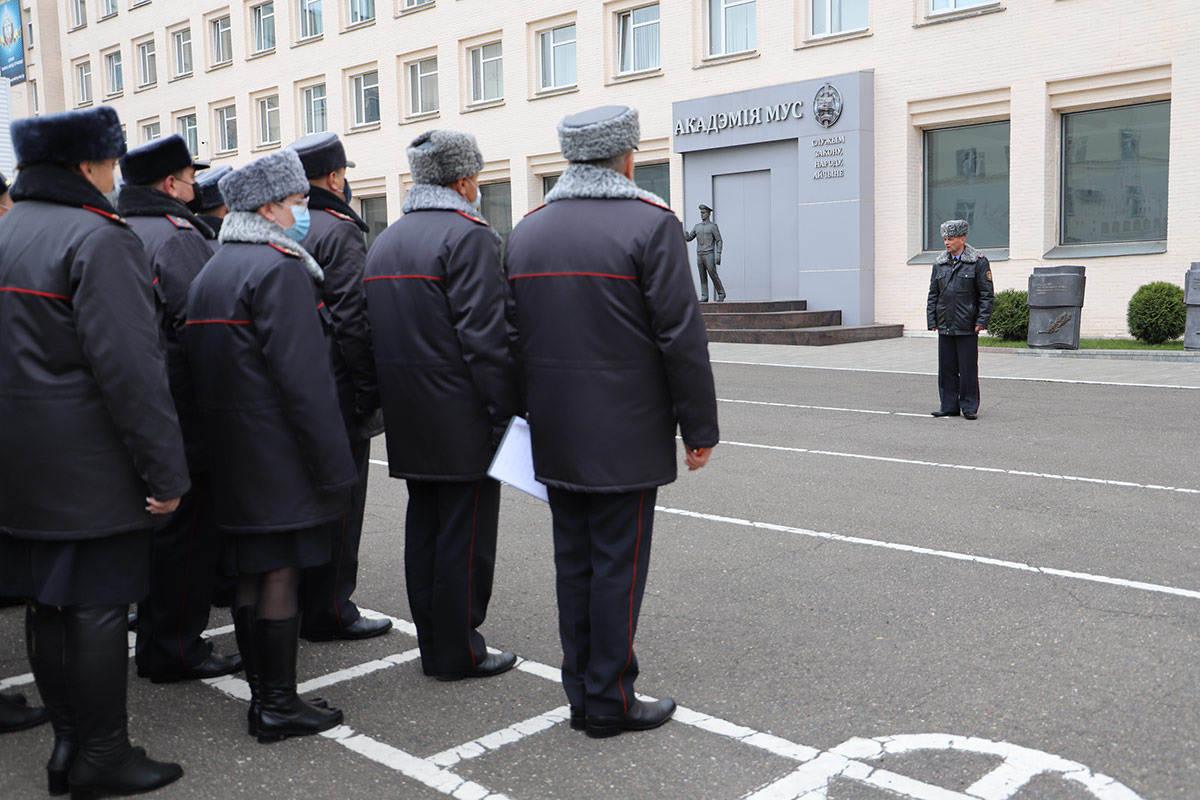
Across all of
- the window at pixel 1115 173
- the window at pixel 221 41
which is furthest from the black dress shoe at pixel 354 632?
the window at pixel 221 41

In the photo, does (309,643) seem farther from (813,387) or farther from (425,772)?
(813,387)

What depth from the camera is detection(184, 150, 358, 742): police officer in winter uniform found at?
12.7 feet

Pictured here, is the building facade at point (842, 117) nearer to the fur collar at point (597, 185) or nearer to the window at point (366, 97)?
the window at point (366, 97)

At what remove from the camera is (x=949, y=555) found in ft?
20.5

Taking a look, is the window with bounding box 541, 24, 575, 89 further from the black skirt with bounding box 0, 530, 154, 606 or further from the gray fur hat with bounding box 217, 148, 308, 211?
the black skirt with bounding box 0, 530, 154, 606

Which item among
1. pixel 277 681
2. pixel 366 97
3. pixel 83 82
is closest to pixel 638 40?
pixel 366 97

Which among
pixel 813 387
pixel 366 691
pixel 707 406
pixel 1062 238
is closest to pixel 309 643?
pixel 366 691

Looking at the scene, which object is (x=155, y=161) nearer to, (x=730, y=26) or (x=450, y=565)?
(x=450, y=565)

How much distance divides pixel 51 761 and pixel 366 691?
117 cm

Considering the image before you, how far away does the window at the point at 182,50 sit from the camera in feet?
133

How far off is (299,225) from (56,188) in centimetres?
102

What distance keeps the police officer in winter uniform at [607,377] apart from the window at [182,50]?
40206mm

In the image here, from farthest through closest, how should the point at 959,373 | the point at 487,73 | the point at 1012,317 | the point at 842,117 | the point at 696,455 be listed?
1. the point at 487,73
2. the point at 842,117
3. the point at 1012,317
4. the point at 959,373
5. the point at 696,455

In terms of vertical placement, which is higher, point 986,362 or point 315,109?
point 315,109
